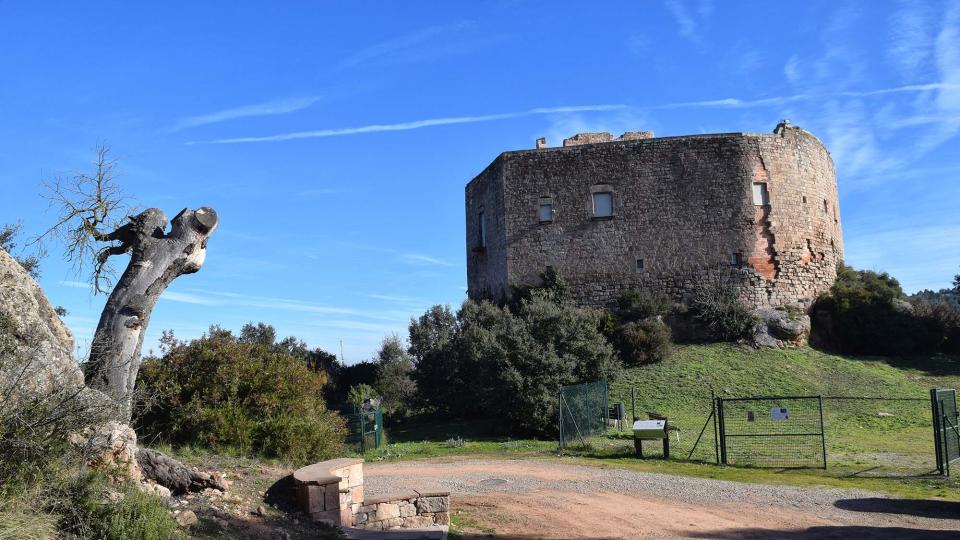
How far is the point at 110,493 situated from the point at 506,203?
26120mm

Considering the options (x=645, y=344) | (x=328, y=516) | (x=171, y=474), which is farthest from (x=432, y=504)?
A: (x=645, y=344)

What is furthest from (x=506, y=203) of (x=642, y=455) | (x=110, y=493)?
(x=110, y=493)

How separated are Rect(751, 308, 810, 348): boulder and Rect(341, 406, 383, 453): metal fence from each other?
16338mm

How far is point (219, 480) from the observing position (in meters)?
7.97

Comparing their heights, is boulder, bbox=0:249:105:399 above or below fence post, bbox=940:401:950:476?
above

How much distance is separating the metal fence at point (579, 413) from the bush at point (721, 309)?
11.6 m

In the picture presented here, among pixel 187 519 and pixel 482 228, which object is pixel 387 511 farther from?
pixel 482 228

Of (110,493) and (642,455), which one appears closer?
(110,493)

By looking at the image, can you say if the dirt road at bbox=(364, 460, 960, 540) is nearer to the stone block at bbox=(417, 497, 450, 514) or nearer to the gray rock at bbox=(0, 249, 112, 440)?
the stone block at bbox=(417, 497, 450, 514)

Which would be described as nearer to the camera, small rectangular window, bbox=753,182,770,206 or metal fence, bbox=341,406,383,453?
metal fence, bbox=341,406,383,453

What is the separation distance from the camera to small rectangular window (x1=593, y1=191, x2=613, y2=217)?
3092 cm

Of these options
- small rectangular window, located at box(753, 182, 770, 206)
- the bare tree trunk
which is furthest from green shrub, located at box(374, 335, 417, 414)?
the bare tree trunk

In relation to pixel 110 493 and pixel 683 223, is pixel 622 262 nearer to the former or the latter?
pixel 683 223

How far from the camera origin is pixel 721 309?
28797 mm
